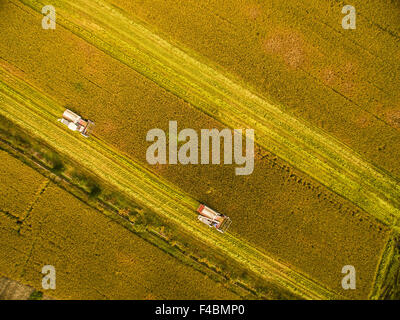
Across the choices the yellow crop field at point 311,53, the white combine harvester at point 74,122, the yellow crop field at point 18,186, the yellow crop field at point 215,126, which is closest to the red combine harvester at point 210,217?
the yellow crop field at point 215,126

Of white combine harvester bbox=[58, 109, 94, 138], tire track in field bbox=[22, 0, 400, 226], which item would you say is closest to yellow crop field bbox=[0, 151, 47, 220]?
white combine harvester bbox=[58, 109, 94, 138]

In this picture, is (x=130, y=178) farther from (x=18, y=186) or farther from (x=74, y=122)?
(x=18, y=186)

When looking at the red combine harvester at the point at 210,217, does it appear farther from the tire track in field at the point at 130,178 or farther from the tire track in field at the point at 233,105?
the tire track in field at the point at 233,105

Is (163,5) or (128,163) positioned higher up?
(163,5)

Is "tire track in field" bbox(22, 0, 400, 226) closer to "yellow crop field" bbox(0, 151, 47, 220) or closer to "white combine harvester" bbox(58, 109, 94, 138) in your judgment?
"white combine harvester" bbox(58, 109, 94, 138)

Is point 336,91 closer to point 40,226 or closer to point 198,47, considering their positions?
point 198,47

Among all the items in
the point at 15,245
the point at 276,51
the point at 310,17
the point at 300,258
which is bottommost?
the point at 15,245

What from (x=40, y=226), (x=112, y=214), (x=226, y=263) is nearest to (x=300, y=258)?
(x=226, y=263)

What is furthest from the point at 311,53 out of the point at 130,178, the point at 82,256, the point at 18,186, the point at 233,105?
the point at 18,186
